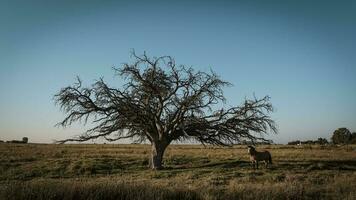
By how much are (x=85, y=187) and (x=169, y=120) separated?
22.4 metres

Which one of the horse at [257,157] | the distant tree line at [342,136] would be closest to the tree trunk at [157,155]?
the horse at [257,157]

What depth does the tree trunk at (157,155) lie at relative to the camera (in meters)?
34.0

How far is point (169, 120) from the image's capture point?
34.8 meters

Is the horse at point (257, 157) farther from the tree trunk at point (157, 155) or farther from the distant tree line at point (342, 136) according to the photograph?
the distant tree line at point (342, 136)

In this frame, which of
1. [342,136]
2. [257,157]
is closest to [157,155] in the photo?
[257,157]

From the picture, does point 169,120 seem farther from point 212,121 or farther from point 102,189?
point 102,189

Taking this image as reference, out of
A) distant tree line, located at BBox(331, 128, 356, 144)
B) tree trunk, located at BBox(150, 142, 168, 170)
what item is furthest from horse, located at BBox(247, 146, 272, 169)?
distant tree line, located at BBox(331, 128, 356, 144)

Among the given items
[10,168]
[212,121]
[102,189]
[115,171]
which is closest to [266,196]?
[102,189]

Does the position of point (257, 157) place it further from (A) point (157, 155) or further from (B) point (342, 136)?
(B) point (342, 136)

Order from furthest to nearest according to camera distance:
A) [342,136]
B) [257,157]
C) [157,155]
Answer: [342,136] < [157,155] < [257,157]

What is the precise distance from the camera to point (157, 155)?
34438 millimetres

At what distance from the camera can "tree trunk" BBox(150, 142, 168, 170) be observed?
34003mm

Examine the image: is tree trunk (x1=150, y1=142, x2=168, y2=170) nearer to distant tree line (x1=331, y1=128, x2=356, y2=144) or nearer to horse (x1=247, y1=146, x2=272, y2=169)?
horse (x1=247, y1=146, x2=272, y2=169)

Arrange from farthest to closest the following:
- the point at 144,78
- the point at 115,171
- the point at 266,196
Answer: the point at 144,78 < the point at 115,171 < the point at 266,196
